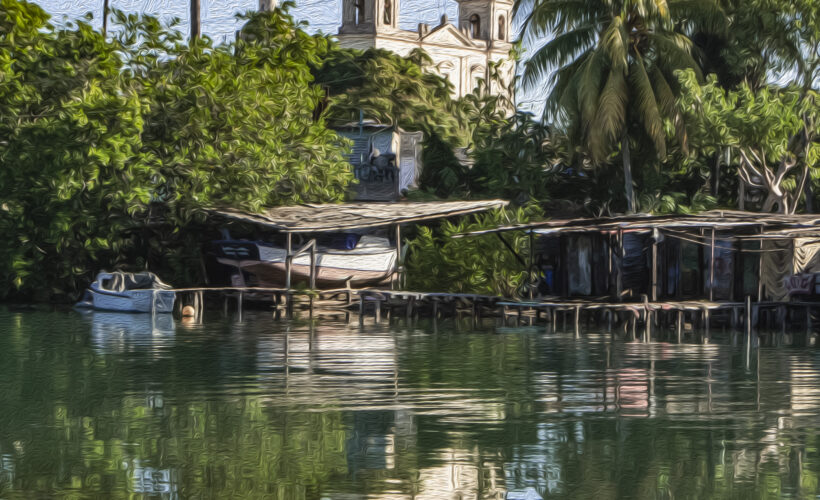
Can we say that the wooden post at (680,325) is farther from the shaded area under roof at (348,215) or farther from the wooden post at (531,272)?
the shaded area under roof at (348,215)

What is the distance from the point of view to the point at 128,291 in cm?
3675

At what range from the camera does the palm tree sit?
118ft

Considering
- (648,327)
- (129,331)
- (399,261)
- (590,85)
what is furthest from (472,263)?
(129,331)

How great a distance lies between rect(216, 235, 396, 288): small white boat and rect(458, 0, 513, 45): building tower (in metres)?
68.5

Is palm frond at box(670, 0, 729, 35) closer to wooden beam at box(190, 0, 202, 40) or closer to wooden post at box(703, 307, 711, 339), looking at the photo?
wooden post at box(703, 307, 711, 339)

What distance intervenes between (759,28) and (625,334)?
13607 mm

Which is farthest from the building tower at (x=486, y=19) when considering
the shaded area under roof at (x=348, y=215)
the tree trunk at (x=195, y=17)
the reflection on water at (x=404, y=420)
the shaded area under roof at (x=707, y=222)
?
the reflection on water at (x=404, y=420)

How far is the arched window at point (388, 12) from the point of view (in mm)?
97125

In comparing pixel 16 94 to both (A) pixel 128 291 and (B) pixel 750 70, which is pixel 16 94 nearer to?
(A) pixel 128 291

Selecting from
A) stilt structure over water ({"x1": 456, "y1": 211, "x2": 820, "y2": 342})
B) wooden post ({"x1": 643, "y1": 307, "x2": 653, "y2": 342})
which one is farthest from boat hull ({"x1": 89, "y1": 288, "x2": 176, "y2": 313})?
wooden post ({"x1": 643, "y1": 307, "x2": 653, "y2": 342})

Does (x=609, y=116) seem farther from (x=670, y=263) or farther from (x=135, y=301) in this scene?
(x=135, y=301)

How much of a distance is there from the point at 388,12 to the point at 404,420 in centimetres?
8481

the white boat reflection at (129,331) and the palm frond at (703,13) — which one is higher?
the palm frond at (703,13)

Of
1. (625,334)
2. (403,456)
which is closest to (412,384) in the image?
(403,456)
